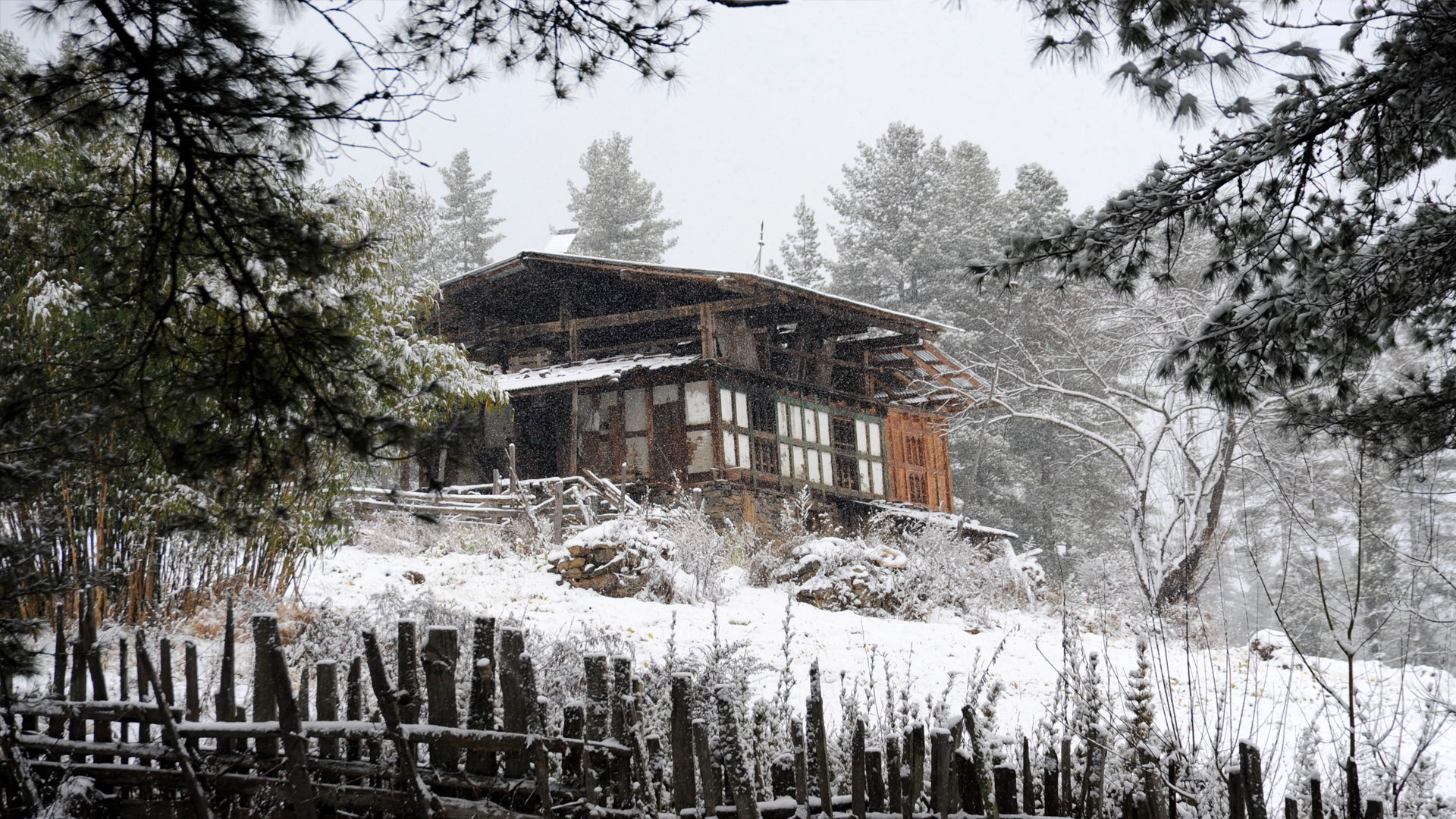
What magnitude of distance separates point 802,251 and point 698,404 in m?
19.4

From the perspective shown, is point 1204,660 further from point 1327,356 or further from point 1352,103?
point 1352,103

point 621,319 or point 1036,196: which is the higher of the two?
point 1036,196

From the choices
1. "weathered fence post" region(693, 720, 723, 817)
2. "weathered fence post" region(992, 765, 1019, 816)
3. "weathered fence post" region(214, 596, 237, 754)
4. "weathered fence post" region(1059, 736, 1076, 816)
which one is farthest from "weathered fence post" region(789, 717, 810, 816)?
"weathered fence post" region(214, 596, 237, 754)

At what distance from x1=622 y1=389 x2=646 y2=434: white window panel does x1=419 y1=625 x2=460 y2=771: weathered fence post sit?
17821mm

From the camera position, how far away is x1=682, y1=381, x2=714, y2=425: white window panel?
67.6 feet

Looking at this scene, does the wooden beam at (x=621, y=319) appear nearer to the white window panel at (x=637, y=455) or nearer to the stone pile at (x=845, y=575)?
the white window panel at (x=637, y=455)

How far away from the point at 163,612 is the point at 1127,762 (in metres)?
8.06

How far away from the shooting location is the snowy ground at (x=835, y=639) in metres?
8.87

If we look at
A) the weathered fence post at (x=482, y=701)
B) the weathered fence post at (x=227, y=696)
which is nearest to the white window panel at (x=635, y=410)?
the weathered fence post at (x=227, y=696)

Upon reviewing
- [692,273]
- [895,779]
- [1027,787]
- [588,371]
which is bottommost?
[1027,787]

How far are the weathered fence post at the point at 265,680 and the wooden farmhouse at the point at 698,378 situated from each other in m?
15.9

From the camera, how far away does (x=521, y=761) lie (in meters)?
3.35

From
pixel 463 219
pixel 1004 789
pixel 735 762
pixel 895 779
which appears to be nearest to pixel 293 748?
pixel 735 762

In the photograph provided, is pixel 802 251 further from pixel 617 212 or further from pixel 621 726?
pixel 621 726
